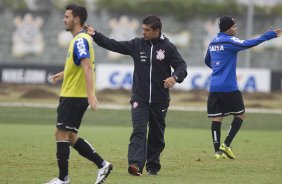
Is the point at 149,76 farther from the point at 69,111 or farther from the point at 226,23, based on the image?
the point at 226,23

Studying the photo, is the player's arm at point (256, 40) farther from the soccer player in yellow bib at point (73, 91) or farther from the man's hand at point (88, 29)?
the soccer player in yellow bib at point (73, 91)

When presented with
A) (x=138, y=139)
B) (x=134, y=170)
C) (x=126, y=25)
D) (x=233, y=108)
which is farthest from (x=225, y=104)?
(x=126, y=25)

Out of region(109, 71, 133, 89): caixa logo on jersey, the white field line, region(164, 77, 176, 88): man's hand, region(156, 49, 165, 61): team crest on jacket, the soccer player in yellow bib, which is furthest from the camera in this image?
region(109, 71, 133, 89): caixa logo on jersey

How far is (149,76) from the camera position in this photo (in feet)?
36.1

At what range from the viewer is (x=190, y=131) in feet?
65.8

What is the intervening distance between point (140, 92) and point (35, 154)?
2.85 metres

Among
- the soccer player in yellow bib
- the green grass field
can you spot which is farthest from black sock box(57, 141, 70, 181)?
the green grass field

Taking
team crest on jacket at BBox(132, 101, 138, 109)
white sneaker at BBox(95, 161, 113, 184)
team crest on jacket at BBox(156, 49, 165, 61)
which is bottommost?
white sneaker at BBox(95, 161, 113, 184)

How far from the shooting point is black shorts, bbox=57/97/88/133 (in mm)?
9406

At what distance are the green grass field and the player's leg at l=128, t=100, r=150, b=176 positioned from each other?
186mm

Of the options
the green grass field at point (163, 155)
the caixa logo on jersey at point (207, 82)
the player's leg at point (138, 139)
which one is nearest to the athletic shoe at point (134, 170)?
the player's leg at point (138, 139)

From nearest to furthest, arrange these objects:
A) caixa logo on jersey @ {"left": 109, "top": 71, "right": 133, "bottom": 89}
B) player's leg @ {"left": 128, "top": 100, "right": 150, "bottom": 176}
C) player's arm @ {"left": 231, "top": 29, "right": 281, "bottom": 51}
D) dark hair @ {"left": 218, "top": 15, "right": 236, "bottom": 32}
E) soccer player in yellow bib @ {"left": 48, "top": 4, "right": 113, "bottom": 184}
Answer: soccer player in yellow bib @ {"left": 48, "top": 4, "right": 113, "bottom": 184} → player's leg @ {"left": 128, "top": 100, "right": 150, "bottom": 176} → player's arm @ {"left": 231, "top": 29, "right": 281, "bottom": 51} → dark hair @ {"left": 218, "top": 15, "right": 236, "bottom": 32} → caixa logo on jersey @ {"left": 109, "top": 71, "right": 133, "bottom": 89}

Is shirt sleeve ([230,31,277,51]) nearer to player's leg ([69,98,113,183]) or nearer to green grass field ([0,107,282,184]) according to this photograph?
green grass field ([0,107,282,184])

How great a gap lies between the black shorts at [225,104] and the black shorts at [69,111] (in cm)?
436
